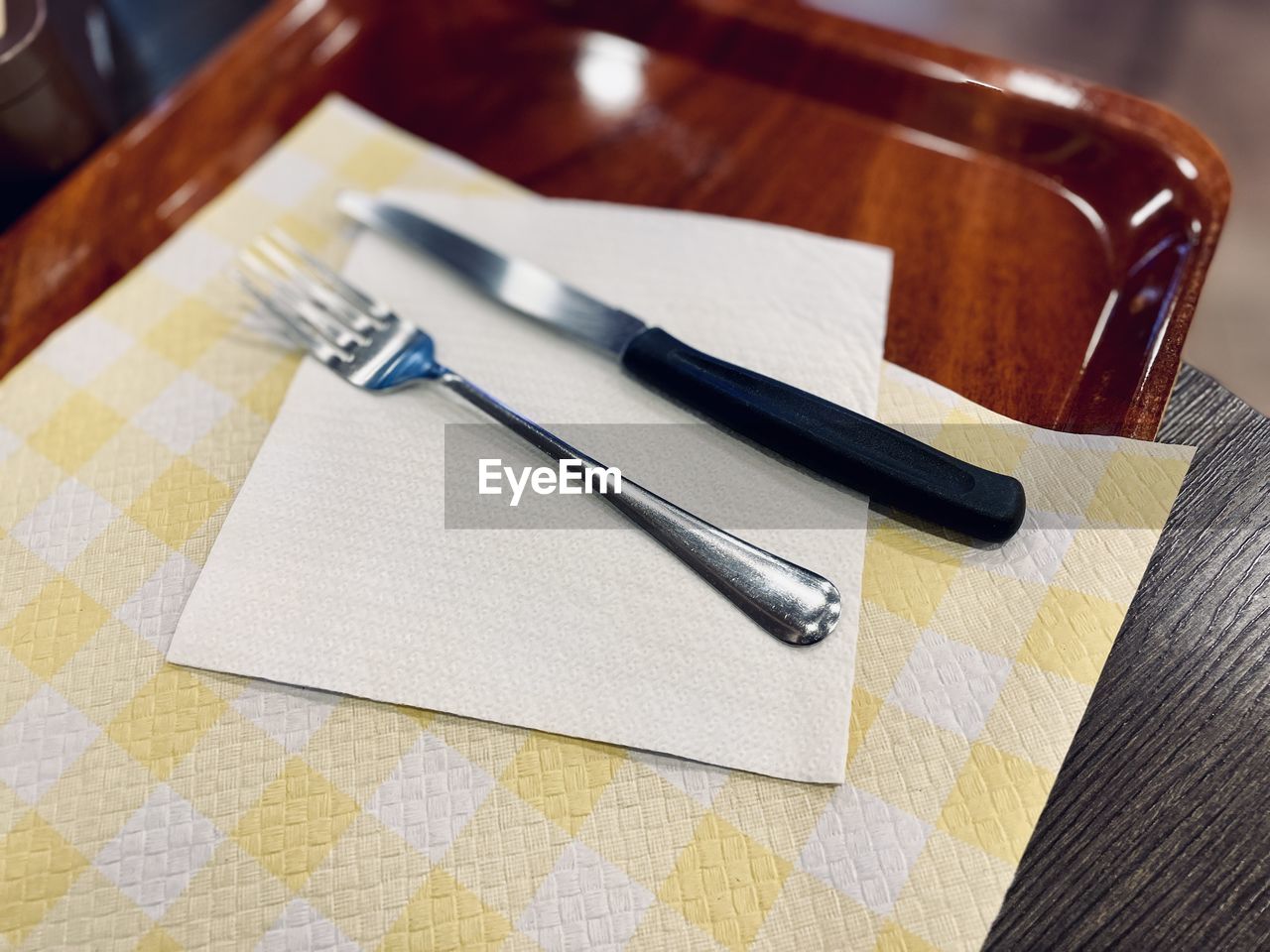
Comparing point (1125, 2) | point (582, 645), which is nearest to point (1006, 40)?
point (1125, 2)

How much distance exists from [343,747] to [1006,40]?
3.69 feet

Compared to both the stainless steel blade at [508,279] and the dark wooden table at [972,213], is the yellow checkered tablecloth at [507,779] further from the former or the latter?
the stainless steel blade at [508,279]

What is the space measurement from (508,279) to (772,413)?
0.21 m

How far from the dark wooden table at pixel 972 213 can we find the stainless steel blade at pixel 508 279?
0.33 feet

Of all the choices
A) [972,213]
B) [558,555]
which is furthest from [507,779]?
[972,213]

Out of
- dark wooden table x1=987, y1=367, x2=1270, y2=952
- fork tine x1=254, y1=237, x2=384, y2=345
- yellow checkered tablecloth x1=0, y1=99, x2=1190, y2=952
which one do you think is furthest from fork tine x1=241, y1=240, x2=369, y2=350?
dark wooden table x1=987, y1=367, x2=1270, y2=952

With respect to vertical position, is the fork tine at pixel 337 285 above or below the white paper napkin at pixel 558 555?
above

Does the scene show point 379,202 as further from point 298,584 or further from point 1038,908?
point 1038,908

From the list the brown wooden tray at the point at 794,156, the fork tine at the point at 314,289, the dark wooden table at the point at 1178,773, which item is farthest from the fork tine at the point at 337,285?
the dark wooden table at the point at 1178,773

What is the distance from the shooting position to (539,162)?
68cm

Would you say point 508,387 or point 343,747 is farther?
point 508,387

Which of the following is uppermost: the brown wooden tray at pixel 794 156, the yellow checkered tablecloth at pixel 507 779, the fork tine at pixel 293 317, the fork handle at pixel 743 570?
the brown wooden tray at pixel 794 156

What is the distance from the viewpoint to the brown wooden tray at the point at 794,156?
1.84ft

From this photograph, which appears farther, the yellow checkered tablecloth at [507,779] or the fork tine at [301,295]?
the fork tine at [301,295]
